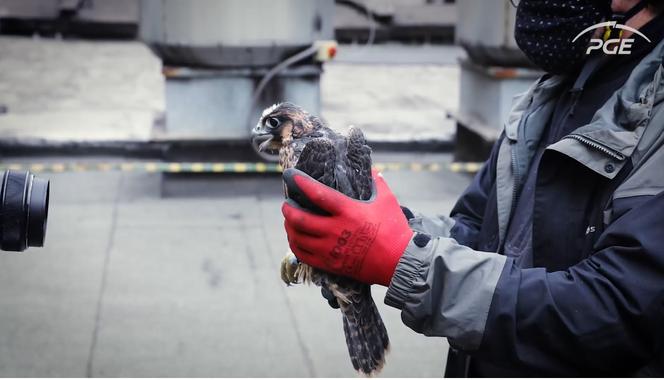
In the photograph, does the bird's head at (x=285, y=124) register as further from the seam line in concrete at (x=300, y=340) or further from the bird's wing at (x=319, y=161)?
the seam line in concrete at (x=300, y=340)

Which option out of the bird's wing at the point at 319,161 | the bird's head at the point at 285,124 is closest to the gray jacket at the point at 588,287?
the bird's wing at the point at 319,161

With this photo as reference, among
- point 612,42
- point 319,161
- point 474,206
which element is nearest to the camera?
point 612,42

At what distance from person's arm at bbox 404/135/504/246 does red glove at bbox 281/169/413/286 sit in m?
0.54

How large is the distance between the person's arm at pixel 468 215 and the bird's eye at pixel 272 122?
472mm

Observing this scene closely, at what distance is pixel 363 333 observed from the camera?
2.25m

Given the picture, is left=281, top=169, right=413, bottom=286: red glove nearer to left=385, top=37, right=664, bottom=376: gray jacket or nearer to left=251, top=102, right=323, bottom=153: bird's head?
left=385, top=37, right=664, bottom=376: gray jacket

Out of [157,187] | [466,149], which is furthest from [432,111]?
[157,187]

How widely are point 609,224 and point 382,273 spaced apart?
0.55 metres

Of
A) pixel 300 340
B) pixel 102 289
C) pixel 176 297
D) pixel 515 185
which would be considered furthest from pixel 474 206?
pixel 102 289

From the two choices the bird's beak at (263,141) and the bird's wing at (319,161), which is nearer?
the bird's wing at (319,161)

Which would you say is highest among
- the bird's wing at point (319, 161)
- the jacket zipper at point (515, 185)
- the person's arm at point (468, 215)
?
the bird's wing at point (319, 161)

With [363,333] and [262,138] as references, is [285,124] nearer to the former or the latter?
[262,138]

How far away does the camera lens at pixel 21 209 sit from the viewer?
190 cm

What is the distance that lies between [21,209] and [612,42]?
152cm
